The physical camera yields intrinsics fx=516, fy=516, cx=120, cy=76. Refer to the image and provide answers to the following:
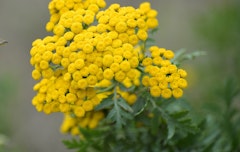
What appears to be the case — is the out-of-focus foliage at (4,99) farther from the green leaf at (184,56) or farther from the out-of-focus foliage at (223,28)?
the green leaf at (184,56)

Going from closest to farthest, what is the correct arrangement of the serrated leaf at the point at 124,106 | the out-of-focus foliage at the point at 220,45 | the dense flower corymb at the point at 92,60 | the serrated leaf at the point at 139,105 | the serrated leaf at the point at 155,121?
the dense flower corymb at the point at 92,60
the serrated leaf at the point at 124,106
the serrated leaf at the point at 139,105
the serrated leaf at the point at 155,121
the out-of-focus foliage at the point at 220,45

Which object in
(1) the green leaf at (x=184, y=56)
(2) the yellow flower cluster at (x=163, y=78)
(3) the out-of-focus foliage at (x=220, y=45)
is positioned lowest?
(2) the yellow flower cluster at (x=163, y=78)

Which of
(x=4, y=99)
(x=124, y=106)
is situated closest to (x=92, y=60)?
(x=124, y=106)

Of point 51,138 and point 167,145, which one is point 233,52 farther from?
point 51,138

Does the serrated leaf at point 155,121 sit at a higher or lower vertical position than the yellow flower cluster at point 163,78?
lower

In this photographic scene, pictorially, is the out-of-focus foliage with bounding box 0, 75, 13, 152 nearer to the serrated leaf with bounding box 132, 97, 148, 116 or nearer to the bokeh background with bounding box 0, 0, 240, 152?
the bokeh background with bounding box 0, 0, 240, 152

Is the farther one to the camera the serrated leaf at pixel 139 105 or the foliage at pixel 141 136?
the foliage at pixel 141 136

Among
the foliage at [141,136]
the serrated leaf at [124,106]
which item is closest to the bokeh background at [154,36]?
the foliage at [141,136]

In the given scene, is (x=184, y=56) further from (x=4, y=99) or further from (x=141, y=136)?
(x=4, y=99)
